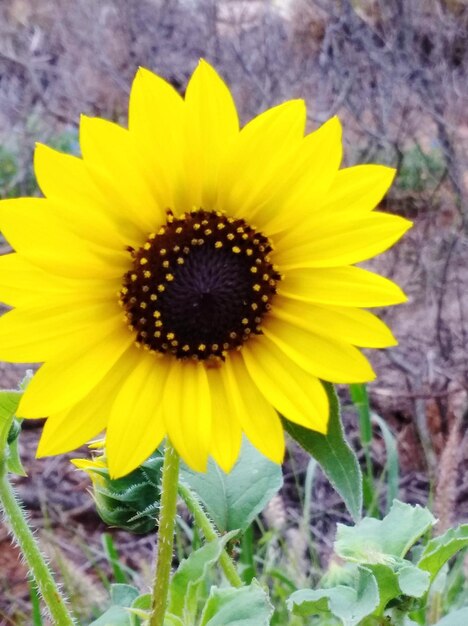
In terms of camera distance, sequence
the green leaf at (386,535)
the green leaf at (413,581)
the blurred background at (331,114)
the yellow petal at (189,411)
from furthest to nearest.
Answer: the blurred background at (331,114), the green leaf at (386,535), the green leaf at (413,581), the yellow petal at (189,411)

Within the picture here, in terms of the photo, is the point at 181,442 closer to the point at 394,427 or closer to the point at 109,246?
the point at 109,246

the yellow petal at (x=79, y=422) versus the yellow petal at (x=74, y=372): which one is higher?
the yellow petal at (x=74, y=372)

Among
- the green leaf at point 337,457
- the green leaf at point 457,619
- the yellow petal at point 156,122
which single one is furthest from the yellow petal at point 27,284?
the green leaf at point 457,619

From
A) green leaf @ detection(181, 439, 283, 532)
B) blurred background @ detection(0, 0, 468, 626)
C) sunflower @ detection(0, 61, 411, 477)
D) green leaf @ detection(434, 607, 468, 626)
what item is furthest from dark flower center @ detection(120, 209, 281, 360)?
blurred background @ detection(0, 0, 468, 626)

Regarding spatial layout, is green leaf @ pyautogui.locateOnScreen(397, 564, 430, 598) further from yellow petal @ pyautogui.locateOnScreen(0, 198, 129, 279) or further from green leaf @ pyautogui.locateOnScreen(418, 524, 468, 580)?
yellow petal @ pyautogui.locateOnScreen(0, 198, 129, 279)

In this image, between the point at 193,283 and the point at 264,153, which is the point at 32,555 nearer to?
the point at 193,283

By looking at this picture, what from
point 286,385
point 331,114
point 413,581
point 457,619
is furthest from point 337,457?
point 331,114

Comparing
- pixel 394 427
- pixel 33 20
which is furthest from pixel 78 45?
pixel 394 427

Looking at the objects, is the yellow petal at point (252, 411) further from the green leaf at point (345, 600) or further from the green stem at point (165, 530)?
the green leaf at point (345, 600)
